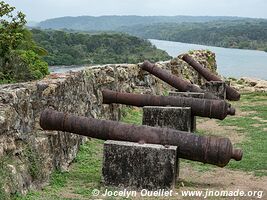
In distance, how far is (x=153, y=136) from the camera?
6871 millimetres

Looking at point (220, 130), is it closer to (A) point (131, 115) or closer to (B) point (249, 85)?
(A) point (131, 115)

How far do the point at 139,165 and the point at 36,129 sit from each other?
1.56 m

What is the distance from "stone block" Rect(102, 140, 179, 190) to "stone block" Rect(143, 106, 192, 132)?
3.59 metres

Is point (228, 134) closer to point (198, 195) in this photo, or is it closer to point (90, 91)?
point (90, 91)

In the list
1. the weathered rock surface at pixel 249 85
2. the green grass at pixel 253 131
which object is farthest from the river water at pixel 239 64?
the green grass at pixel 253 131

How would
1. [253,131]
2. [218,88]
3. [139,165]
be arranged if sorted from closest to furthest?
[139,165] < [253,131] < [218,88]

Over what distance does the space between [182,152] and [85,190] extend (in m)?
1.39

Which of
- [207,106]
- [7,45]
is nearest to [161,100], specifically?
[207,106]

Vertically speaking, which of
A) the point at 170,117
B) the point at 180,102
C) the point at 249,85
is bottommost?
the point at 249,85

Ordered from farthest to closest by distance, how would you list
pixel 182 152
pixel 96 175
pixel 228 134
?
pixel 228 134
pixel 96 175
pixel 182 152

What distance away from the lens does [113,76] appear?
40.9 ft

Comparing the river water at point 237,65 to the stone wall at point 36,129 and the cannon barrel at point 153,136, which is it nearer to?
the stone wall at point 36,129

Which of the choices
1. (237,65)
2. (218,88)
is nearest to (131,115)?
(218,88)

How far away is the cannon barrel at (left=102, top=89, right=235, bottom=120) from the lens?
10.2 metres
